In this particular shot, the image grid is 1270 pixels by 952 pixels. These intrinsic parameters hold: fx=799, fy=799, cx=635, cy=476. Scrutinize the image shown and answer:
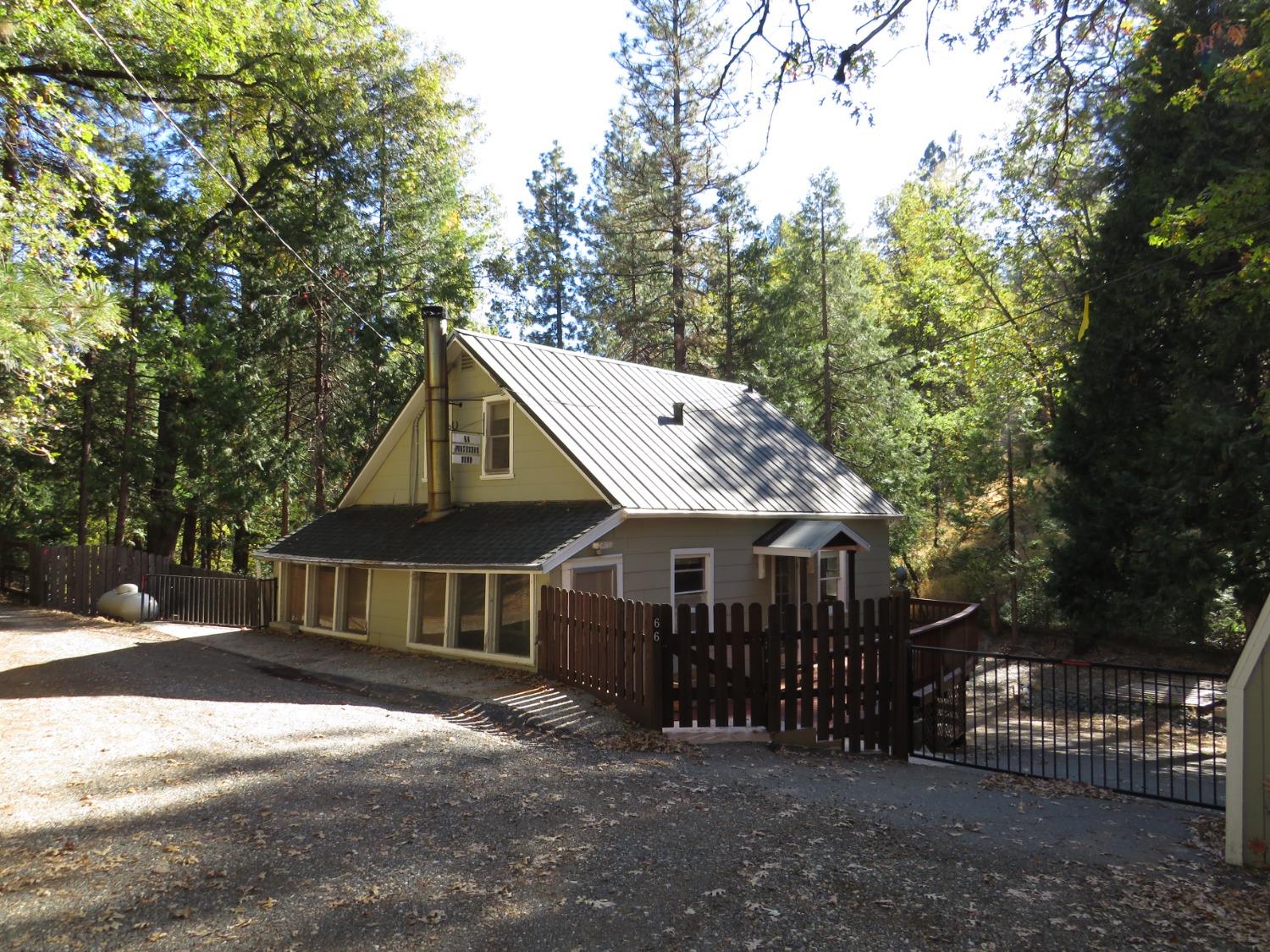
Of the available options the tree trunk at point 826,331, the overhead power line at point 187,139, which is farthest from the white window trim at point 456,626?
the tree trunk at point 826,331

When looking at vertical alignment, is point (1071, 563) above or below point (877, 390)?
below

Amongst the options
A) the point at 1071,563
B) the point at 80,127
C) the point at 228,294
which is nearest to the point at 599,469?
the point at 80,127

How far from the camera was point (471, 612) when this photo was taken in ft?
45.6

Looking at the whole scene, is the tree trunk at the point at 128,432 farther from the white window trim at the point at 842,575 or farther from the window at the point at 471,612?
the white window trim at the point at 842,575

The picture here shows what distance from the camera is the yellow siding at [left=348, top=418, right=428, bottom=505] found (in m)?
17.2

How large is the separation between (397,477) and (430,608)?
424 cm

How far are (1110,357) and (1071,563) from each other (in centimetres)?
476

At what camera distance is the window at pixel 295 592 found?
17.9 metres

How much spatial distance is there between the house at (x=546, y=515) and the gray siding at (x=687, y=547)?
3 cm

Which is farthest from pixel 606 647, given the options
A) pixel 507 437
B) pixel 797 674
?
pixel 507 437

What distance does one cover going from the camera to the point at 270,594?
1861 centimetres

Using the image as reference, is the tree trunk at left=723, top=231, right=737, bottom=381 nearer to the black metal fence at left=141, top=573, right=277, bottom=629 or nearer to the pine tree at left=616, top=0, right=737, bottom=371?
the pine tree at left=616, top=0, right=737, bottom=371

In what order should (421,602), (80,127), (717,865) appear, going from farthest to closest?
(421,602)
(80,127)
(717,865)

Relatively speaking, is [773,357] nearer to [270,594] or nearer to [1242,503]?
[1242,503]
